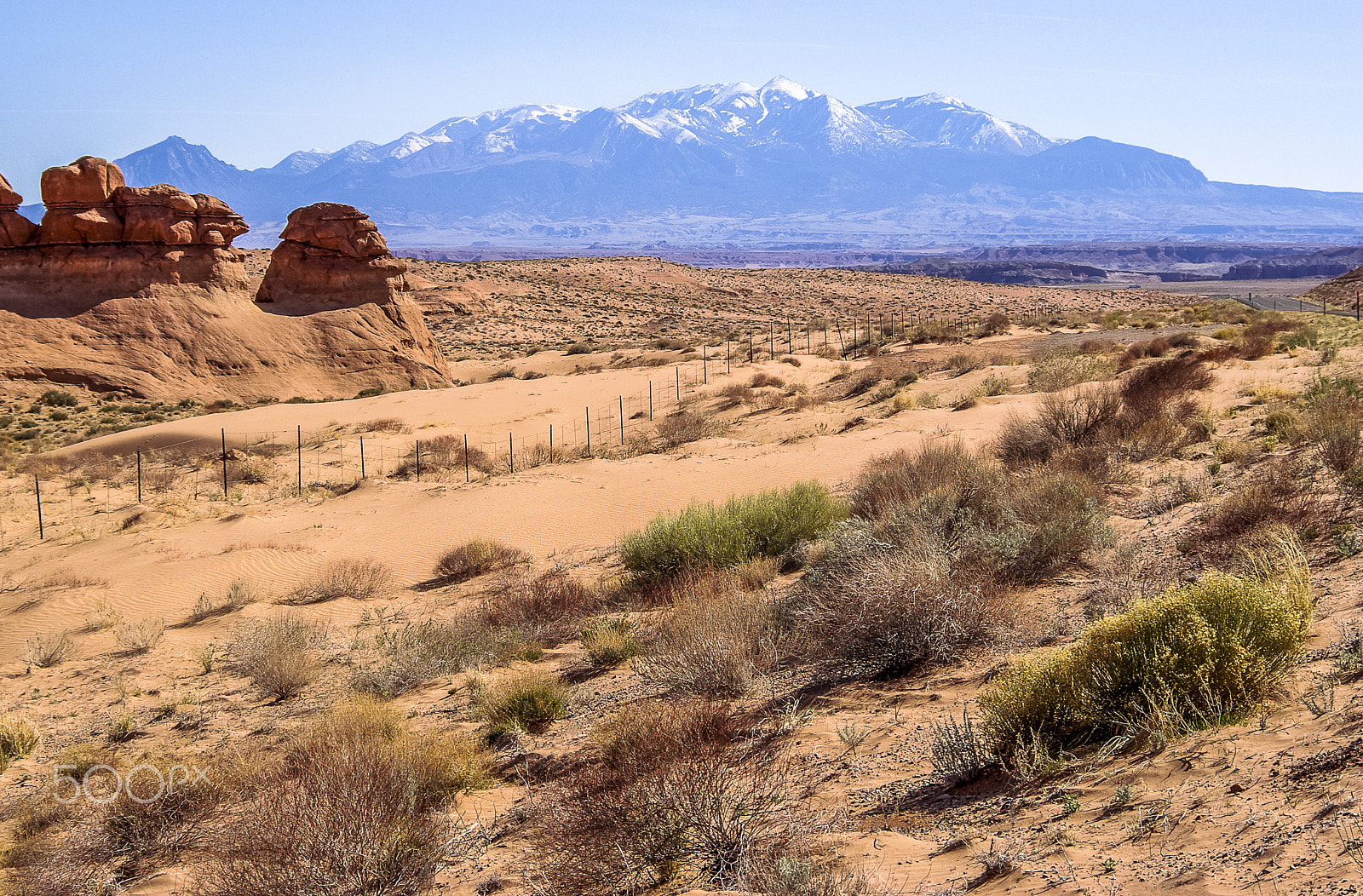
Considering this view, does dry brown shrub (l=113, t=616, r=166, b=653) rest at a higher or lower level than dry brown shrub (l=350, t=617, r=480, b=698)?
lower

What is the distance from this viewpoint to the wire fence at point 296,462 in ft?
59.1

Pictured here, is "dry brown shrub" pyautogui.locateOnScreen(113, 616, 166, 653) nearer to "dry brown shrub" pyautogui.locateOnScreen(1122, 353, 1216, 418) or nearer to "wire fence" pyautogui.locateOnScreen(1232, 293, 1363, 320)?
"dry brown shrub" pyautogui.locateOnScreen(1122, 353, 1216, 418)

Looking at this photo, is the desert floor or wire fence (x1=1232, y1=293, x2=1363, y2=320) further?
wire fence (x1=1232, y1=293, x2=1363, y2=320)

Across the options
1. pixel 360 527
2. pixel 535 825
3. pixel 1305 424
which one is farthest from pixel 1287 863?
pixel 360 527

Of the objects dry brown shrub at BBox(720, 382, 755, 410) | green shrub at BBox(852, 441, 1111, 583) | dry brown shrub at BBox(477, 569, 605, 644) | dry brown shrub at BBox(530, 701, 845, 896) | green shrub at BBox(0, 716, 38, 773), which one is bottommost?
green shrub at BBox(0, 716, 38, 773)

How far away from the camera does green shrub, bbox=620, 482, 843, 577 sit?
11750 millimetres

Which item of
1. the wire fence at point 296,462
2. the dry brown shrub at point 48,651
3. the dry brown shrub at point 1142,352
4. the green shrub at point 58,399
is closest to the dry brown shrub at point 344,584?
the dry brown shrub at point 48,651

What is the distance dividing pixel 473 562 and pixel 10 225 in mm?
26472

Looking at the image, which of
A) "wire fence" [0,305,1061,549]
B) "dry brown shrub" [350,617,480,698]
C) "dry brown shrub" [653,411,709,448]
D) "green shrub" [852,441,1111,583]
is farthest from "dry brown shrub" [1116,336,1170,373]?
"dry brown shrub" [350,617,480,698]

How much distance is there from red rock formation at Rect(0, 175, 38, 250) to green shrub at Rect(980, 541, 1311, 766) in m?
35.2

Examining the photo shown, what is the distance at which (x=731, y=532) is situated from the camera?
12.1 metres

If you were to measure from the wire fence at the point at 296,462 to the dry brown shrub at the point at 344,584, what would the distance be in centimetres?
544

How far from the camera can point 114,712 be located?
923cm

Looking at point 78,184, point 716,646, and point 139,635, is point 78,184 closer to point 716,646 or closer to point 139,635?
point 139,635
